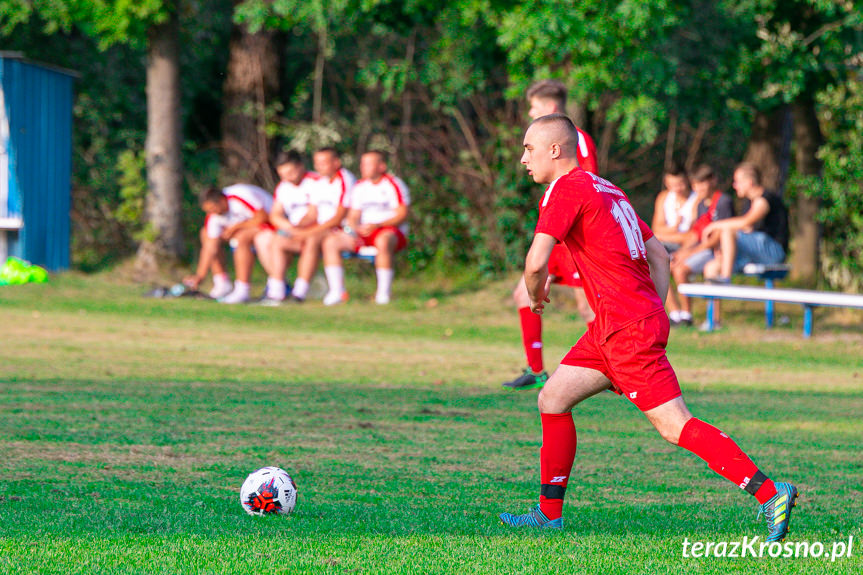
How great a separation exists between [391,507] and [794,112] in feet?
43.9

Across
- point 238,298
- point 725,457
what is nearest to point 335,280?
point 238,298

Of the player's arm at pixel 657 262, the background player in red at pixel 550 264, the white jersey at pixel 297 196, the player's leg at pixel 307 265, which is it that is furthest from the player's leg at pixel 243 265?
the player's arm at pixel 657 262

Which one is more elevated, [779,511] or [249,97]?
[249,97]

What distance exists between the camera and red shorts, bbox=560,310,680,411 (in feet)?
14.8

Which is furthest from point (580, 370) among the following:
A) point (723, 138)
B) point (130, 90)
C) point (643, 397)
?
point (130, 90)

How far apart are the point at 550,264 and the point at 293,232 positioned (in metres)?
7.26

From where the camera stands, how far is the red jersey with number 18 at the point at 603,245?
456 cm

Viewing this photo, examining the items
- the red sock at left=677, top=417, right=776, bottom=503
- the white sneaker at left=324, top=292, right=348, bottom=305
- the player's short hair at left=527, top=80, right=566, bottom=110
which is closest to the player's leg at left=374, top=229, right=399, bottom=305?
the white sneaker at left=324, top=292, right=348, bottom=305

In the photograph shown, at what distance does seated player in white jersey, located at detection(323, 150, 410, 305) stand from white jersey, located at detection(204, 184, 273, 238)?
1.40 metres

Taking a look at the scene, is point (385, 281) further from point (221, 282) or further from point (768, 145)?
point (768, 145)

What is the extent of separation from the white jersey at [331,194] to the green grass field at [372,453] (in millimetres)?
3390

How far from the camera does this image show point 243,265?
15.4 m

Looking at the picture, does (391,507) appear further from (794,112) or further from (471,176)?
(794,112)

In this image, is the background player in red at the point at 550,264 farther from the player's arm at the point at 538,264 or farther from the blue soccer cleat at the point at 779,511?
the blue soccer cleat at the point at 779,511
